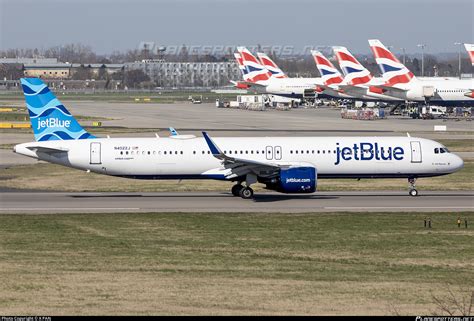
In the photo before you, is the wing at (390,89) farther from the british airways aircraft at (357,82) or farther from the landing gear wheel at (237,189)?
the landing gear wheel at (237,189)

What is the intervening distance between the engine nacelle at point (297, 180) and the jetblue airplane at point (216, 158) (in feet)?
4.69

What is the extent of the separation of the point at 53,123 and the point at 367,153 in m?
18.0

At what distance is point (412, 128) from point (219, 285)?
3310 inches

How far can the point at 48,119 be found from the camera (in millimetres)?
53438

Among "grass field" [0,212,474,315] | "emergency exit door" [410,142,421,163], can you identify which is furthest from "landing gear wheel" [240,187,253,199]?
"emergency exit door" [410,142,421,163]

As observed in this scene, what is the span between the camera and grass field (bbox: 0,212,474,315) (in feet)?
92.0

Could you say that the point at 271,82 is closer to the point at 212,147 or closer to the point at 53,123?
the point at 53,123

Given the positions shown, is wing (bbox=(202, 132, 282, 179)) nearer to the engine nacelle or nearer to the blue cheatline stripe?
the blue cheatline stripe

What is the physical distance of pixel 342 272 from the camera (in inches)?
1292

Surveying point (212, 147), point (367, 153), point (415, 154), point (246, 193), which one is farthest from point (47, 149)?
point (415, 154)

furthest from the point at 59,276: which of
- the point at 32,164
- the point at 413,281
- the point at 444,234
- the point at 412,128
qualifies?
the point at 412,128

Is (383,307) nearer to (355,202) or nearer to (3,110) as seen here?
(355,202)

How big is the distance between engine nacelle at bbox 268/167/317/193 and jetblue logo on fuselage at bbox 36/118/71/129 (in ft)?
42.1

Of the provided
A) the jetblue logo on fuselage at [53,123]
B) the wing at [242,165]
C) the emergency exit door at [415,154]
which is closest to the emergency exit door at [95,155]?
the jetblue logo on fuselage at [53,123]
